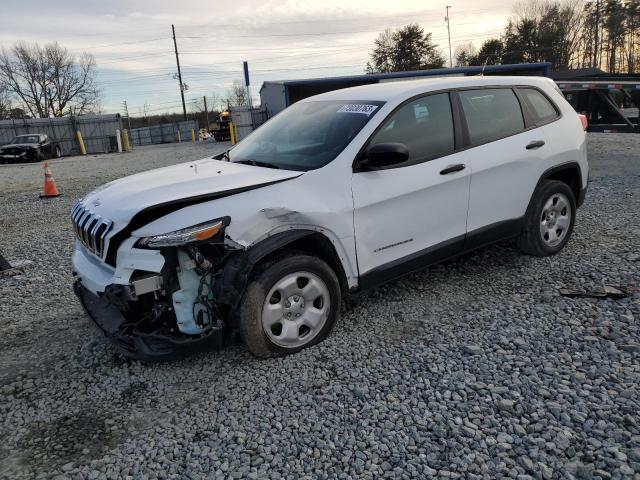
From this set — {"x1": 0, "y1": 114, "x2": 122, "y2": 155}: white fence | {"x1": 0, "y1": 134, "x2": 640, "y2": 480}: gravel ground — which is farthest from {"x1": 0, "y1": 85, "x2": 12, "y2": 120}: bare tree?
{"x1": 0, "y1": 134, "x2": 640, "y2": 480}: gravel ground

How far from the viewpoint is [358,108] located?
3.99m

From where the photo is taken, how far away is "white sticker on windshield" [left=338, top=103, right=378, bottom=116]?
12.7 feet

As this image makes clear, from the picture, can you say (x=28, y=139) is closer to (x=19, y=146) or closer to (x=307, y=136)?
(x=19, y=146)

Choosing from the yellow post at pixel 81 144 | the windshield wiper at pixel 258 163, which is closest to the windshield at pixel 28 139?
the yellow post at pixel 81 144

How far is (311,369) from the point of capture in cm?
332

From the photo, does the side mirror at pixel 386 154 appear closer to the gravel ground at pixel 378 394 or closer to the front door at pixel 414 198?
the front door at pixel 414 198

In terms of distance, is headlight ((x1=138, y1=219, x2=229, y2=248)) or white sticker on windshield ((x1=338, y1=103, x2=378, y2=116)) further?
white sticker on windshield ((x1=338, y1=103, x2=378, y2=116))

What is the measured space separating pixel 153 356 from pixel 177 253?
2.10 feet

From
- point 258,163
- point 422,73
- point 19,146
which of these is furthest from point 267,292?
point 19,146

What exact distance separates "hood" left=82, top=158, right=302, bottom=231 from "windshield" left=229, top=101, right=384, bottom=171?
0.71 ft

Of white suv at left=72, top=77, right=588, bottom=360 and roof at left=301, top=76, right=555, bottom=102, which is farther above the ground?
roof at left=301, top=76, right=555, bottom=102

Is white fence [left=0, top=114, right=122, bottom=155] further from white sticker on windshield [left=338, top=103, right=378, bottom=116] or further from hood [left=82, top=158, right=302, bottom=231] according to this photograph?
white sticker on windshield [left=338, top=103, right=378, bottom=116]

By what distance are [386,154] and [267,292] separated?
125 centimetres

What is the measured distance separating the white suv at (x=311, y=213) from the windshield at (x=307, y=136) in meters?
0.02
